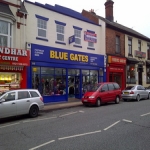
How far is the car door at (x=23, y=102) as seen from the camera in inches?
386

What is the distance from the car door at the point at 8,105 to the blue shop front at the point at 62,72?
→ 185 inches

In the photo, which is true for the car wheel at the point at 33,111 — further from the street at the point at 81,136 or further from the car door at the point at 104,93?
the car door at the point at 104,93

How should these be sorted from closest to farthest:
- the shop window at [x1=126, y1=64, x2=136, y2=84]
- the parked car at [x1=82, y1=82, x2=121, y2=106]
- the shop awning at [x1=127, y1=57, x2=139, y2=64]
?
the parked car at [x1=82, y1=82, x2=121, y2=106], the shop awning at [x1=127, y1=57, x2=139, y2=64], the shop window at [x1=126, y1=64, x2=136, y2=84]

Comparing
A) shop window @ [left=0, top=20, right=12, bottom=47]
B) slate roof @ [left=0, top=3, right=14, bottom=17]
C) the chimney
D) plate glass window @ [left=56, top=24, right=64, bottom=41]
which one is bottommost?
shop window @ [left=0, top=20, right=12, bottom=47]

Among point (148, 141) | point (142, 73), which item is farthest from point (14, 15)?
point (142, 73)

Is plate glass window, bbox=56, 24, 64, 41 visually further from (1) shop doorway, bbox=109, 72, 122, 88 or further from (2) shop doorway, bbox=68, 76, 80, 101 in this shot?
(1) shop doorway, bbox=109, 72, 122, 88

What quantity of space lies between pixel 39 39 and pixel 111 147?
39.2 feet

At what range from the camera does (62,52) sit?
16.8 m

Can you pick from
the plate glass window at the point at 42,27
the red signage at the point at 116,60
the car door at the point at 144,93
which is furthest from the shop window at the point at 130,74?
the plate glass window at the point at 42,27

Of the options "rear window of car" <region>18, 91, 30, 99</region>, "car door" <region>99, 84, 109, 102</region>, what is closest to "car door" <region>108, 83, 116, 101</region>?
"car door" <region>99, 84, 109, 102</region>

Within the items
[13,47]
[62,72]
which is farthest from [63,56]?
[13,47]

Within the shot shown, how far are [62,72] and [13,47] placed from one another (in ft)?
16.7

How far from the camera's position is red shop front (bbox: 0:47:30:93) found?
12578 mm

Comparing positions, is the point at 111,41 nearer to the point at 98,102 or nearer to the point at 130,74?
the point at 130,74
